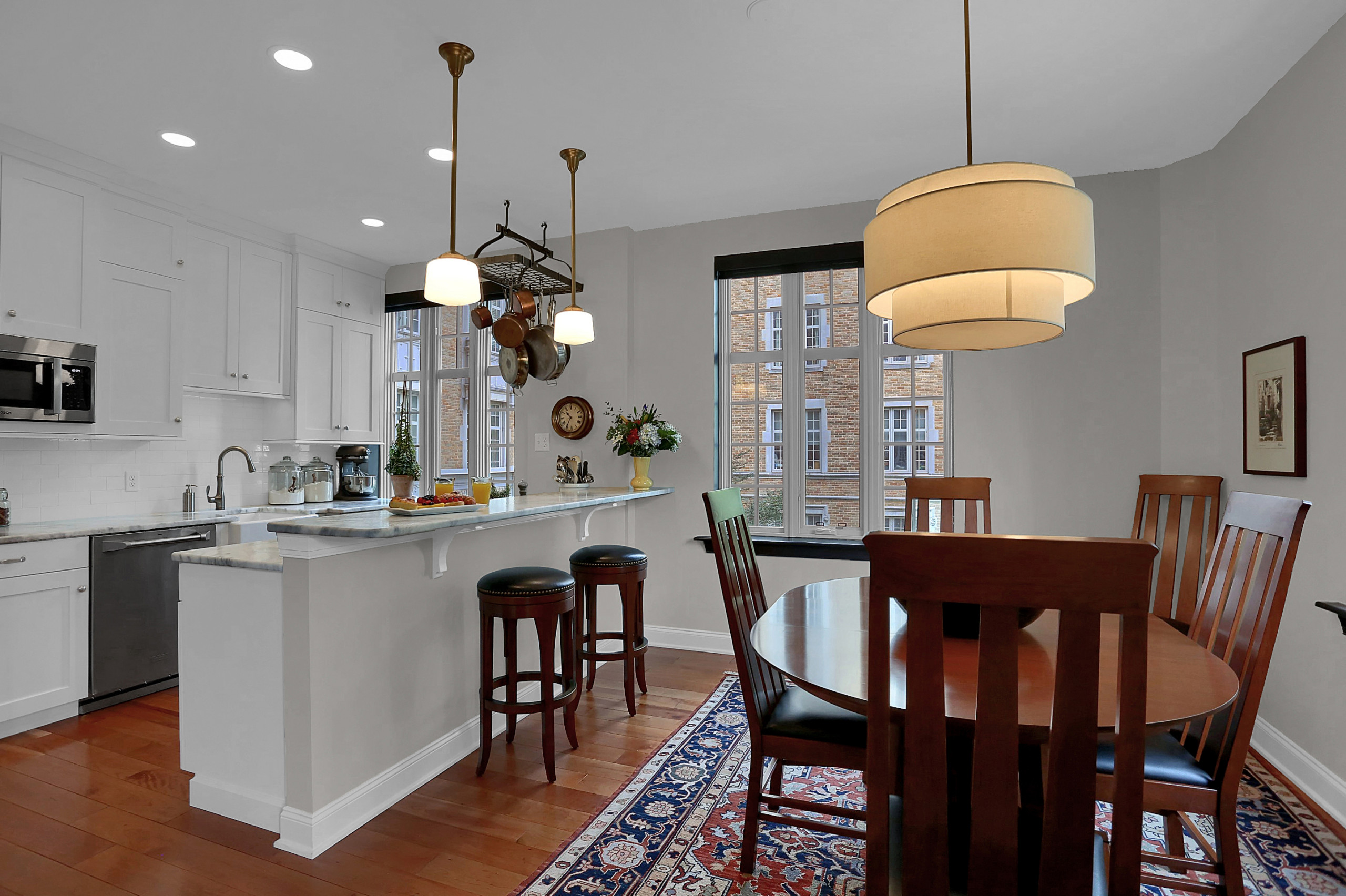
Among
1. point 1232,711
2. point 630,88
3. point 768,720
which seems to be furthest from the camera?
→ point 630,88

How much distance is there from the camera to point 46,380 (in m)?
3.19

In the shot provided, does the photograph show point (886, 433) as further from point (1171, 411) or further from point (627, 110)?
point (627, 110)

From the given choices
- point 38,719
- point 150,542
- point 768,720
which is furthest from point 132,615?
point 768,720

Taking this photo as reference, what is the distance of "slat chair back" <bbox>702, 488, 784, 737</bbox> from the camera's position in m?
1.84

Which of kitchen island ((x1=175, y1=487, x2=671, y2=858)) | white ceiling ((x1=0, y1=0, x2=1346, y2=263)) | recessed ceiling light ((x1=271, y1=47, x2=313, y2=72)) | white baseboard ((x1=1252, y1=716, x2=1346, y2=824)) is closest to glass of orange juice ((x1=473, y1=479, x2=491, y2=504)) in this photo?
kitchen island ((x1=175, y1=487, x2=671, y2=858))

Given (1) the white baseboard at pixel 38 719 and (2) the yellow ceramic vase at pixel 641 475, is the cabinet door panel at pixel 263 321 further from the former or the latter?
(2) the yellow ceramic vase at pixel 641 475

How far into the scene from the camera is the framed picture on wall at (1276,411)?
256 cm

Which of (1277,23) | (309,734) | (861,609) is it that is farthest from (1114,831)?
(1277,23)

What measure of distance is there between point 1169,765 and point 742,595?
3.63ft

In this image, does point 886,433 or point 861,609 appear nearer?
point 861,609

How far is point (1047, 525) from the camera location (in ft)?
11.9

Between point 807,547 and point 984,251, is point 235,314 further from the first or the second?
point 984,251

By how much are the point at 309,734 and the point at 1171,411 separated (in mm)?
3962

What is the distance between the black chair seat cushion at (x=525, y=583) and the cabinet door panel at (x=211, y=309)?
254 centimetres
